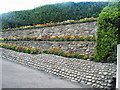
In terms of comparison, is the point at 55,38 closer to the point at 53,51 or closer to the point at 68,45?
the point at 68,45

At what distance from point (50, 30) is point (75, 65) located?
424 centimetres

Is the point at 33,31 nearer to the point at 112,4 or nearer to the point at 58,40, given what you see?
the point at 58,40

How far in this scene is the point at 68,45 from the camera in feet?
27.5

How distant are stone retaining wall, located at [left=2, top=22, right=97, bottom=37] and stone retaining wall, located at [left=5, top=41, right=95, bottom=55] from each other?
2.83 feet

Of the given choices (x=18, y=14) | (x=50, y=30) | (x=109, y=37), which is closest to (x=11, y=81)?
(x=109, y=37)

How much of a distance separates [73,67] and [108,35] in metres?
1.97

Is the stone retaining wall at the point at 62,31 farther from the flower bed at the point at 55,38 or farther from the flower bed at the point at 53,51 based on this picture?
the flower bed at the point at 53,51

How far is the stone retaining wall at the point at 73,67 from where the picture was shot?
18.8 ft

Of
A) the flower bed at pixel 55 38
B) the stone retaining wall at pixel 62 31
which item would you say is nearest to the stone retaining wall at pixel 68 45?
the flower bed at pixel 55 38

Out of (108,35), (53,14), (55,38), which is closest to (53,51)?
(55,38)

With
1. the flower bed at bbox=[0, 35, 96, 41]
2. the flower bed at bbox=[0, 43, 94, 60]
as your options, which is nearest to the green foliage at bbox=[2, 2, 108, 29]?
the flower bed at bbox=[0, 35, 96, 41]

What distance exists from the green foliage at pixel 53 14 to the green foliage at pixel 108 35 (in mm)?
3216

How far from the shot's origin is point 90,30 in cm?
859

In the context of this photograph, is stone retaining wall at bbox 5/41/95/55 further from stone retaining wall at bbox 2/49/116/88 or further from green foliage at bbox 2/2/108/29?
green foliage at bbox 2/2/108/29
